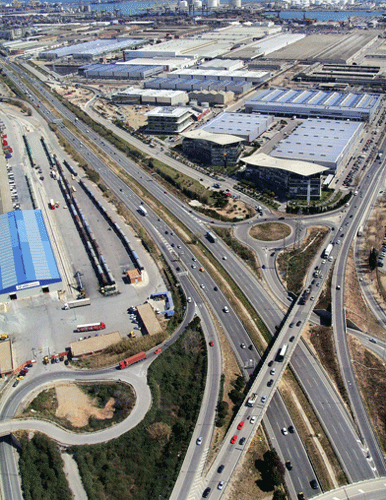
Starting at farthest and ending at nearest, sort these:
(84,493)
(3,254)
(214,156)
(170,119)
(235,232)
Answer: (170,119) < (214,156) < (235,232) < (3,254) < (84,493)

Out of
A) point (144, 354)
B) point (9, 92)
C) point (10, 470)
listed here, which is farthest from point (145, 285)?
point (9, 92)

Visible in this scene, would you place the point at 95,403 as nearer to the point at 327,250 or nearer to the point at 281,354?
the point at 281,354

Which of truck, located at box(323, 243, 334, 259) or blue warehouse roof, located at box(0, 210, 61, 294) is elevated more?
blue warehouse roof, located at box(0, 210, 61, 294)

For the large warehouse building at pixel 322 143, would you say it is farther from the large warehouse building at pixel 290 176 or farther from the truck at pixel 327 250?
the truck at pixel 327 250

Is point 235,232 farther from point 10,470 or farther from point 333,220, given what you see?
point 10,470

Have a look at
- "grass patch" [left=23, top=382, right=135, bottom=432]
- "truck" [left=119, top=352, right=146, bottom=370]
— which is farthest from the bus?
"grass patch" [left=23, top=382, right=135, bottom=432]

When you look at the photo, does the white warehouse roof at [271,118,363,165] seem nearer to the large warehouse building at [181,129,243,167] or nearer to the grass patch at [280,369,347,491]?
the large warehouse building at [181,129,243,167]

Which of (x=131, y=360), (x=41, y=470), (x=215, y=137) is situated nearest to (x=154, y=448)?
(x=41, y=470)

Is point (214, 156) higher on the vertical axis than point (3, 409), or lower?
higher
